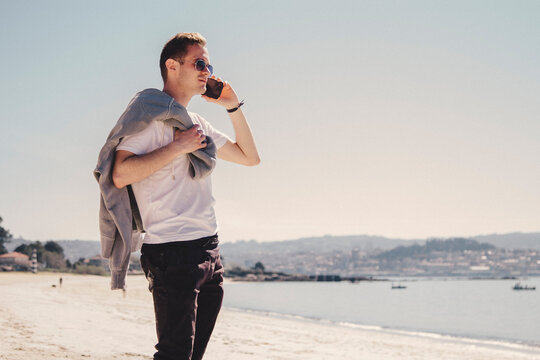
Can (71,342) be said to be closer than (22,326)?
Yes

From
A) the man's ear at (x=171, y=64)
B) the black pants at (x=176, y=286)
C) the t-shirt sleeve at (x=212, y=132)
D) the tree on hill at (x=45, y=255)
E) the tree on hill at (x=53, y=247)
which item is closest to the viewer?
the black pants at (x=176, y=286)

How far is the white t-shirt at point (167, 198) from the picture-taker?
65.1 inches

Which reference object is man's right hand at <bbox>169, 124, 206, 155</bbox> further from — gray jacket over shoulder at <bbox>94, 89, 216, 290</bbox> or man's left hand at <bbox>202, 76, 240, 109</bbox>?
man's left hand at <bbox>202, 76, 240, 109</bbox>

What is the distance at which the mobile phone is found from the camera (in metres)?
2.05

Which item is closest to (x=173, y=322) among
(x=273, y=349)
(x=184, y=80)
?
(x=184, y=80)

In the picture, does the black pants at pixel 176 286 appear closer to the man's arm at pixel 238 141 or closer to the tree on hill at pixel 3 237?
the man's arm at pixel 238 141

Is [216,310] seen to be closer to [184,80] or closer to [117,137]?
[117,137]

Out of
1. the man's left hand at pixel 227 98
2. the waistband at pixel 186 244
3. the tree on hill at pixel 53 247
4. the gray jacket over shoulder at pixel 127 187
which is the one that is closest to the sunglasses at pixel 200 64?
the gray jacket over shoulder at pixel 127 187

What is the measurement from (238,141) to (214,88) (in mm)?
233

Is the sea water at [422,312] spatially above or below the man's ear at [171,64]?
below

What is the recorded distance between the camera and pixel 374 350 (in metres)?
12.6

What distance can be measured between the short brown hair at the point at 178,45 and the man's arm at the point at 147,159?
30cm

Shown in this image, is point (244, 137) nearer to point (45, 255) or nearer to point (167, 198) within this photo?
point (167, 198)

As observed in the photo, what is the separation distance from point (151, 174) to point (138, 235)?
0.22 meters
